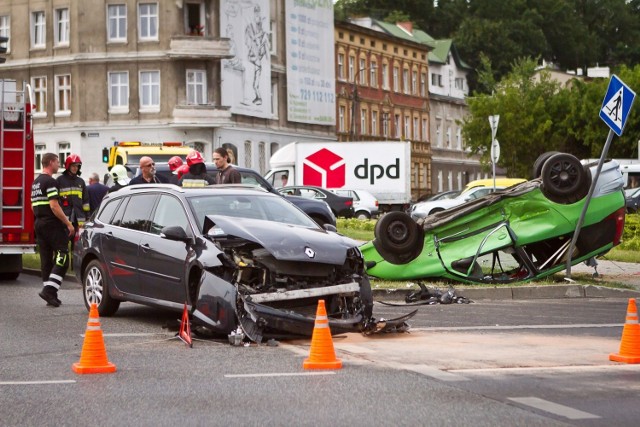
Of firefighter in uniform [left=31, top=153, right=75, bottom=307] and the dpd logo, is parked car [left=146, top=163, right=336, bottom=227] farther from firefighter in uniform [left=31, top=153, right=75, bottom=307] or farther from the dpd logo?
firefighter in uniform [left=31, top=153, right=75, bottom=307]

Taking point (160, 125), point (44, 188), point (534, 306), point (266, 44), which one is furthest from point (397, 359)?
point (266, 44)

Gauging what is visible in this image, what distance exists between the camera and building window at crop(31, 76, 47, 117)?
222 feet

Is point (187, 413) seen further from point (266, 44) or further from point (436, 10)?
point (436, 10)

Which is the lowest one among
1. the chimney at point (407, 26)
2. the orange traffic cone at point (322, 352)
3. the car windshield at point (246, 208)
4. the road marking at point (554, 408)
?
the road marking at point (554, 408)

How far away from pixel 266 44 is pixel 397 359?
59.9 m

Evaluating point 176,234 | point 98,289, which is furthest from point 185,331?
point 98,289

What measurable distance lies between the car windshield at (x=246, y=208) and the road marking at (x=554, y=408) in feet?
17.5

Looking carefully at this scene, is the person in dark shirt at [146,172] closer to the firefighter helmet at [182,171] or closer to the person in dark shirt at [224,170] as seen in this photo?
the firefighter helmet at [182,171]

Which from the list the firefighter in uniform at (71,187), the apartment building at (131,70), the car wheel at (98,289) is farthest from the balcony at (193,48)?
the car wheel at (98,289)

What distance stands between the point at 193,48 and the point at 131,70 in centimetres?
316

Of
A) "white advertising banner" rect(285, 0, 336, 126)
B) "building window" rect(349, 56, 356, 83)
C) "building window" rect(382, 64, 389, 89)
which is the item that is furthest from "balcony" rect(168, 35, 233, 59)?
"building window" rect(382, 64, 389, 89)

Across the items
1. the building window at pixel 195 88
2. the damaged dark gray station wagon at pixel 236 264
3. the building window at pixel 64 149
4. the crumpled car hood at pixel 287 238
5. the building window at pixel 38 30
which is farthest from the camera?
the building window at pixel 38 30

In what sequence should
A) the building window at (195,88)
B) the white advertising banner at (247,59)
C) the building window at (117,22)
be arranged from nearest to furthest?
1. the building window at (117,22)
2. the building window at (195,88)
3. the white advertising banner at (247,59)

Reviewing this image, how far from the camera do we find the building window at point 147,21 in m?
66.4
